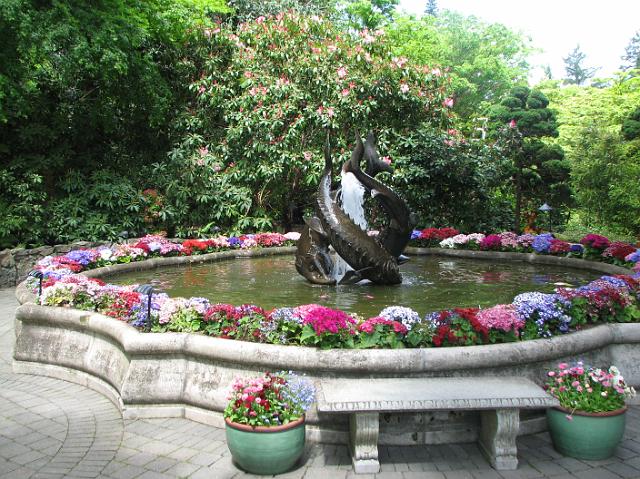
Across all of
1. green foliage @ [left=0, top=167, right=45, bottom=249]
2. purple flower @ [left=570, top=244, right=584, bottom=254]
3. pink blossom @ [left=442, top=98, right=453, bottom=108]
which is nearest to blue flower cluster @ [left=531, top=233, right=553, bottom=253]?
purple flower @ [left=570, top=244, right=584, bottom=254]

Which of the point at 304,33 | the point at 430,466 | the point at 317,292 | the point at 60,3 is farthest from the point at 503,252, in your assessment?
the point at 60,3

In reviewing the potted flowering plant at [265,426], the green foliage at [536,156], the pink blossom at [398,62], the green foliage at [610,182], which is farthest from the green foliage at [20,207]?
the green foliage at [610,182]

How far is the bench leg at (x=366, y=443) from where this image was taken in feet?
12.5

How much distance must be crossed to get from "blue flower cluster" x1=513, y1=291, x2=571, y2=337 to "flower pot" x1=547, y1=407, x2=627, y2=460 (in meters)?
0.94

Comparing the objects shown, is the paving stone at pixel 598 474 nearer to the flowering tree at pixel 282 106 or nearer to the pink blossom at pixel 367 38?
the flowering tree at pixel 282 106

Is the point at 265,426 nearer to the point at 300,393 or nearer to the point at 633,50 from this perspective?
the point at 300,393

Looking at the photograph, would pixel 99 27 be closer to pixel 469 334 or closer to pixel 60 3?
pixel 60 3

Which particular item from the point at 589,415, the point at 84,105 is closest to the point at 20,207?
the point at 84,105

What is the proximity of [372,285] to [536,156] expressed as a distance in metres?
15.2

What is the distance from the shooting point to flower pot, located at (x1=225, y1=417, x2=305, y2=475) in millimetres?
3691

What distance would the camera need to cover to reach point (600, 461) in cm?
394

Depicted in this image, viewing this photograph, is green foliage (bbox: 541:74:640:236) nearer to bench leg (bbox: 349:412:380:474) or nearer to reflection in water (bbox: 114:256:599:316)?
reflection in water (bbox: 114:256:599:316)

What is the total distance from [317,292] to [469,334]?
3.50m

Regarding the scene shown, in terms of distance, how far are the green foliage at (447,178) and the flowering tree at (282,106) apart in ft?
4.26
